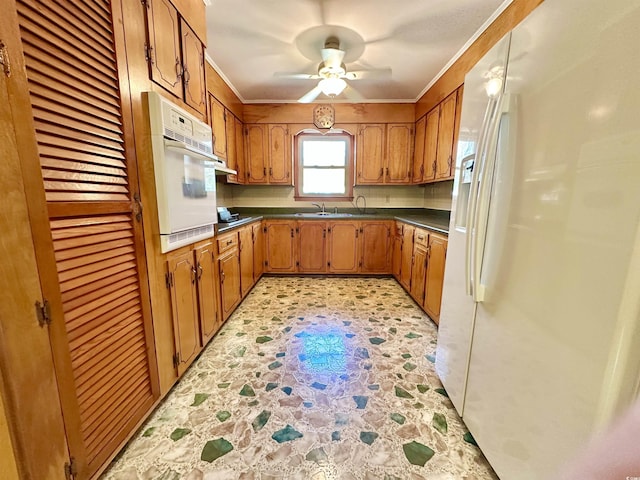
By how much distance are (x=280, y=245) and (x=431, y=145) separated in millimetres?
2397

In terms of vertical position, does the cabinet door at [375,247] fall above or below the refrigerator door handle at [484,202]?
below

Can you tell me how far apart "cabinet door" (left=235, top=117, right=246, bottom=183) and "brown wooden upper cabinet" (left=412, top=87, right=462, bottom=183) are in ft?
8.16

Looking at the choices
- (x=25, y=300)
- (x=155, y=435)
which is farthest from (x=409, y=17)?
(x=155, y=435)

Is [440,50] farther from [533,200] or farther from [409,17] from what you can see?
[533,200]

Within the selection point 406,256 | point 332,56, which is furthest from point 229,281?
point 332,56

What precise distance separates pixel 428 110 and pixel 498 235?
9.35 ft

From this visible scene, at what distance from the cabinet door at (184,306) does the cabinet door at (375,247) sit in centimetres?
252

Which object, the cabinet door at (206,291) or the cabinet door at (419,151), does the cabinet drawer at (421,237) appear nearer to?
the cabinet door at (419,151)

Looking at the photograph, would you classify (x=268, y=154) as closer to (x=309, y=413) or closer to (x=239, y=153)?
(x=239, y=153)

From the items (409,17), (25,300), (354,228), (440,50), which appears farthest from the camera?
(354,228)

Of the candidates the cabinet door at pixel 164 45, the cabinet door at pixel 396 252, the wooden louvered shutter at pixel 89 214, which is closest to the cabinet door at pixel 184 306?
the wooden louvered shutter at pixel 89 214

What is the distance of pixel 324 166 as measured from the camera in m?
4.17

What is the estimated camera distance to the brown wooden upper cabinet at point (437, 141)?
274 cm

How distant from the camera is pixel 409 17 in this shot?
203cm
